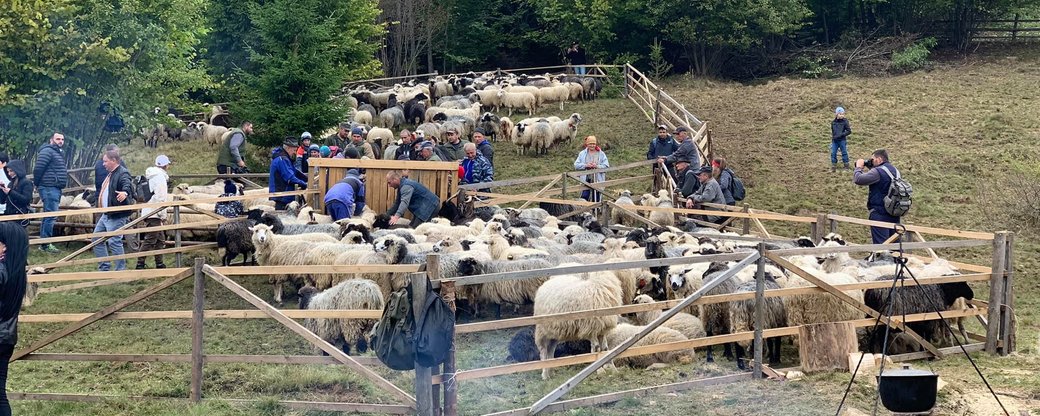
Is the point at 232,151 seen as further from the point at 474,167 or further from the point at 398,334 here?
the point at 398,334

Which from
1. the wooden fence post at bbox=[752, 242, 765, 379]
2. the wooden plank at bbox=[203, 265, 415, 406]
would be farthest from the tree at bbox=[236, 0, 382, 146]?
the wooden fence post at bbox=[752, 242, 765, 379]

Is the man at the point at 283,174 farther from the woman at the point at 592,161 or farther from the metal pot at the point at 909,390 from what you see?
the metal pot at the point at 909,390

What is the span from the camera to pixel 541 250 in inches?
515

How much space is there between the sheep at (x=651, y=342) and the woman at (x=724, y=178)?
7.60 m

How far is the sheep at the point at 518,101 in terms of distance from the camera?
99.0 ft

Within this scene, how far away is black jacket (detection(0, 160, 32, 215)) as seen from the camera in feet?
49.0

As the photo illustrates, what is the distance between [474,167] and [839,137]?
860cm

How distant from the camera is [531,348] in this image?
10047 millimetres

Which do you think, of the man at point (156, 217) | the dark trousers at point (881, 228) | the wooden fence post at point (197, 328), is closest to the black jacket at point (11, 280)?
the wooden fence post at point (197, 328)

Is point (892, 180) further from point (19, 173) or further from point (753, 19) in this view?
point (753, 19)

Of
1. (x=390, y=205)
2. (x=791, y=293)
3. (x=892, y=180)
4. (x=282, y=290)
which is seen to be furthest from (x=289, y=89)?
(x=791, y=293)

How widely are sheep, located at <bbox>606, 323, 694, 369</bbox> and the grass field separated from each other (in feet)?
0.97

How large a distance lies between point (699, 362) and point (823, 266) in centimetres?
272

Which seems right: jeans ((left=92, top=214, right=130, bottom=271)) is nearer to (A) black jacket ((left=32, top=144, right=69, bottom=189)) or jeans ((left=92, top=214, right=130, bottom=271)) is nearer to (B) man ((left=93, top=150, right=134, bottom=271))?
(B) man ((left=93, top=150, right=134, bottom=271))
